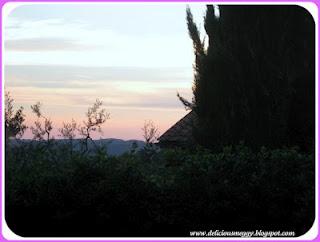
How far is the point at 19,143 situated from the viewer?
8242mm

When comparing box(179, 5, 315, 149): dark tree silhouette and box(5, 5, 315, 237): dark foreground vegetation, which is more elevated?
Result: box(179, 5, 315, 149): dark tree silhouette

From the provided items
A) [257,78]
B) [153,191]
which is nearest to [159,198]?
[153,191]

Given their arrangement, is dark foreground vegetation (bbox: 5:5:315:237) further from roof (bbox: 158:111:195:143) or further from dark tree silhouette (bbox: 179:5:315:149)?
roof (bbox: 158:111:195:143)

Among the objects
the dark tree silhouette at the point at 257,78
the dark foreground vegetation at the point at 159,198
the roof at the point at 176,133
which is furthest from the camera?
the roof at the point at 176,133

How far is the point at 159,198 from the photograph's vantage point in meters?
6.91

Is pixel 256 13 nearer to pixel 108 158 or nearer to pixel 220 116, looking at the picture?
pixel 220 116

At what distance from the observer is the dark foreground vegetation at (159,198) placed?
689cm

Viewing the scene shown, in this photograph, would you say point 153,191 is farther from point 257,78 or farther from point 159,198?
point 257,78

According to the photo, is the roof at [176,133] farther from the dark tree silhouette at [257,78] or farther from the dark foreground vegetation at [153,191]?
the dark foreground vegetation at [153,191]

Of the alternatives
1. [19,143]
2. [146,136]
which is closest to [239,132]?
[146,136]

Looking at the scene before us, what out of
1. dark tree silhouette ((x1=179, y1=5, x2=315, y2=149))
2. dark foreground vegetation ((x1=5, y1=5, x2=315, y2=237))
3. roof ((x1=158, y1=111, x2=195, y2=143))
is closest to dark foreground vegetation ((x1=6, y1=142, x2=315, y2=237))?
dark foreground vegetation ((x1=5, y1=5, x2=315, y2=237))

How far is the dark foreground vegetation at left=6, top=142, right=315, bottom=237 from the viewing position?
6887 millimetres

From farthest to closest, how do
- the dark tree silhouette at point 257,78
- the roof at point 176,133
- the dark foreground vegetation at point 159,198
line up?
the roof at point 176,133, the dark tree silhouette at point 257,78, the dark foreground vegetation at point 159,198

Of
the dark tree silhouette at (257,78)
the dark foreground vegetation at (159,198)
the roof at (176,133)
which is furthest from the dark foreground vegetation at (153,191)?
the roof at (176,133)
